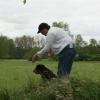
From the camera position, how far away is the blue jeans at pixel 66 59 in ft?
31.6

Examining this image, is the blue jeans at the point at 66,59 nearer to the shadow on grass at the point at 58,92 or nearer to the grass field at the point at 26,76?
the grass field at the point at 26,76

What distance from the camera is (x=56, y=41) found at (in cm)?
977

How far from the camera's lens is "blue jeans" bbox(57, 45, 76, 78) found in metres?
9.64

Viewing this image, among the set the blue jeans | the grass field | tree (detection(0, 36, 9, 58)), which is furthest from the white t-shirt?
tree (detection(0, 36, 9, 58))

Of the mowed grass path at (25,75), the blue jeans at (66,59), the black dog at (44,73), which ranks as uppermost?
the blue jeans at (66,59)

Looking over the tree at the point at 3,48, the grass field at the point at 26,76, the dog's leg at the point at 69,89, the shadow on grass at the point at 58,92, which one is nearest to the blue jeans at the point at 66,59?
the grass field at the point at 26,76

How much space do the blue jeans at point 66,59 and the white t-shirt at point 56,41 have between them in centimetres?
10

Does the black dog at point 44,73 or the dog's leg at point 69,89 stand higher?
the black dog at point 44,73

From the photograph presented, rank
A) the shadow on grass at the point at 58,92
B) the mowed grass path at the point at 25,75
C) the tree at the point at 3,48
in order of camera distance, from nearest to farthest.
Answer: the shadow on grass at the point at 58,92, the mowed grass path at the point at 25,75, the tree at the point at 3,48

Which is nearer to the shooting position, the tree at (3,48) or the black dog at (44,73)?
the black dog at (44,73)

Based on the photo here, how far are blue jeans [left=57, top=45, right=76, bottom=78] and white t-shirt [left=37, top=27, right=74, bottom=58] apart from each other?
10 cm

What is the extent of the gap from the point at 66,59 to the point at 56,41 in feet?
1.41

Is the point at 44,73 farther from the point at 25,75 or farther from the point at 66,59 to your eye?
the point at 66,59

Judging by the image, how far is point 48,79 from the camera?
960 centimetres
